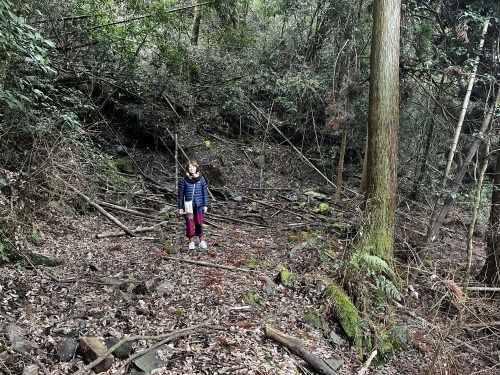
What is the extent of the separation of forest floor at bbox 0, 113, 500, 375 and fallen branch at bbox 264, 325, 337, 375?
0.06m

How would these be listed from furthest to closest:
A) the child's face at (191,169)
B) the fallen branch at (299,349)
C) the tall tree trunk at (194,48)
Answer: the tall tree trunk at (194,48)
the child's face at (191,169)
the fallen branch at (299,349)

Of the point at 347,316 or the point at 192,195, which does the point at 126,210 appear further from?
the point at 347,316

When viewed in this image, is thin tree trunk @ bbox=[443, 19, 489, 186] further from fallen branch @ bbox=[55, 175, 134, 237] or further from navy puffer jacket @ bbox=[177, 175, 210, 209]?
fallen branch @ bbox=[55, 175, 134, 237]

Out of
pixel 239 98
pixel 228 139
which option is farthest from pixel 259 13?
pixel 228 139

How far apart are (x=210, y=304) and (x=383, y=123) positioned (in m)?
4.49

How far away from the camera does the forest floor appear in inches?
160

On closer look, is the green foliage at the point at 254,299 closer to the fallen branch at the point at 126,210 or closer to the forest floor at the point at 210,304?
the forest floor at the point at 210,304

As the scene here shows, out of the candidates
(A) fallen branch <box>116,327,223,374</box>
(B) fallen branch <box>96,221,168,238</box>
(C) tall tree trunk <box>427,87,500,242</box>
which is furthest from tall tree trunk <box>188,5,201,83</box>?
(A) fallen branch <box>116,327,223,374</box>

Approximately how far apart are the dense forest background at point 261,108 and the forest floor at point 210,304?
425mm

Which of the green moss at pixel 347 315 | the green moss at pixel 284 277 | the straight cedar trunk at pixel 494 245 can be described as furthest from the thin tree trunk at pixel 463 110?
the green moss at pixel 284 277

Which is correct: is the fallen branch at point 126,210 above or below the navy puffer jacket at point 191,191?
below

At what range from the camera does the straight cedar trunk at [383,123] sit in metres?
6.90

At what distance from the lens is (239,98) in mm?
14906

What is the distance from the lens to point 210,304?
5125mm
